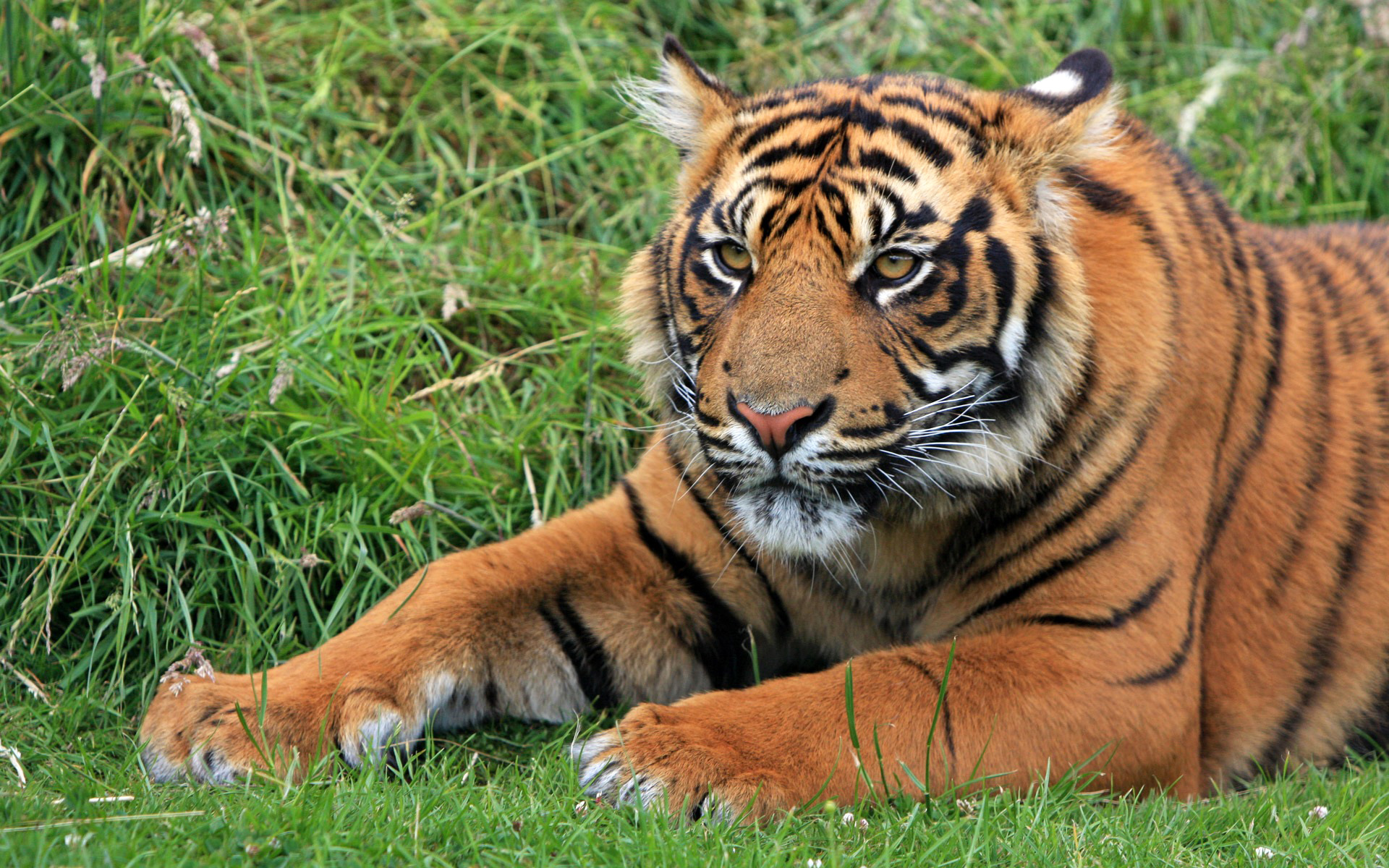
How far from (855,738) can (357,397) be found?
1655 mm

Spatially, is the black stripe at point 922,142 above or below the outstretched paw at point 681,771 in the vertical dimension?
above

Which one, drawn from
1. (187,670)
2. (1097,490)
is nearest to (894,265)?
(1097,490)

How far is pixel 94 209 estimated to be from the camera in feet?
11.8

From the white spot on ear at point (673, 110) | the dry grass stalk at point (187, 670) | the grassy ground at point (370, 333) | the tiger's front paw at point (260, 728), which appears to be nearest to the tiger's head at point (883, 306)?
the white spot on ear at point (673, 110)

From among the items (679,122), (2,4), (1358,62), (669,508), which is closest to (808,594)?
(669,508)

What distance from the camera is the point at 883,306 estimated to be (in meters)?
2.54

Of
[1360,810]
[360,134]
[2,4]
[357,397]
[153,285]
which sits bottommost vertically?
[1360,810]

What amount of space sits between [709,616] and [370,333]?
1.41 m

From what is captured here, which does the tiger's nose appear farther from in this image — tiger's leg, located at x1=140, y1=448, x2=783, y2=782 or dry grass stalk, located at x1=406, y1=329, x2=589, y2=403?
dry grass stalk, located at x1=406, y1=329, x2=589, y2=403

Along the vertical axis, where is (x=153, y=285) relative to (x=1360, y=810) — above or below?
above

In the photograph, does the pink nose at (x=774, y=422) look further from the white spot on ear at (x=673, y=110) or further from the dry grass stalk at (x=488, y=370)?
the dry grass stalk at (x=488, y=370)

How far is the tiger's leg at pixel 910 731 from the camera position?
92.7 inches

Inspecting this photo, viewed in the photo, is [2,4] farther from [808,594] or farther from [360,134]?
[808,594]

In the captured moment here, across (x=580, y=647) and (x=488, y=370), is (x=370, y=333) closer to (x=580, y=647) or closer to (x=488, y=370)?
(x=488, y=370)
